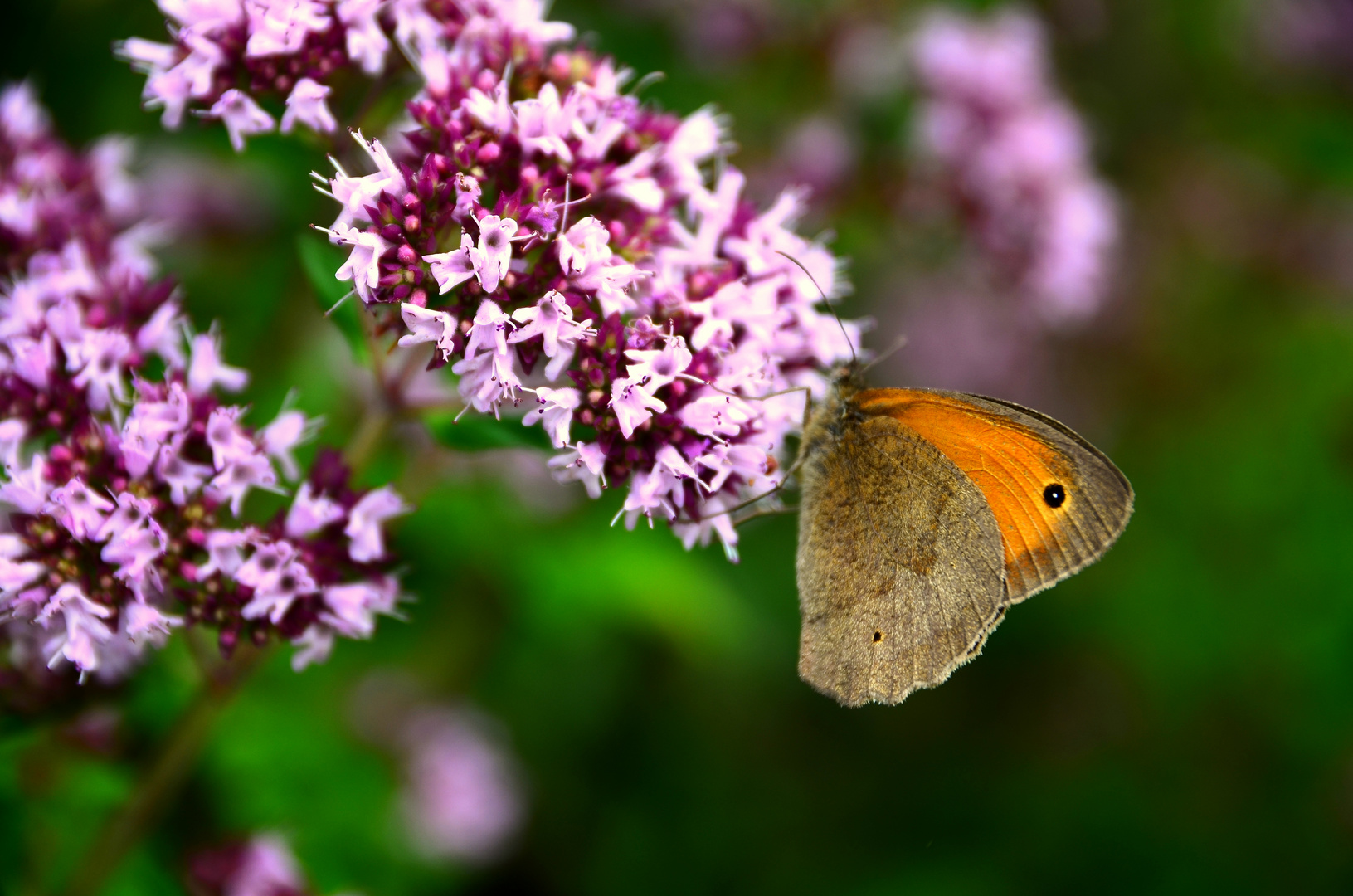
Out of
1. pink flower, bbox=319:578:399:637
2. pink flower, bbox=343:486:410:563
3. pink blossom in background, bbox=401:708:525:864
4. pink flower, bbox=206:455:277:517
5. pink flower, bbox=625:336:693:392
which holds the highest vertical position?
pink flower, bbox=625:336:693:392

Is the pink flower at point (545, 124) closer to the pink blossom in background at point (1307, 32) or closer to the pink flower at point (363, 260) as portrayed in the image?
the pink flower at point (363, 260)

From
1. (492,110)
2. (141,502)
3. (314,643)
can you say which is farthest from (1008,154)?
(141,502)

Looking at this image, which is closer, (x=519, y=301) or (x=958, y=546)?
(x=519, y=301)

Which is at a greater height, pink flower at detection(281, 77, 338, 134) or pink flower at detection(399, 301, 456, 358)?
pink flower at detection(281, 77, 338, 134)

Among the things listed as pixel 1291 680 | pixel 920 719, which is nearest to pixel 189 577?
pixel 920 719

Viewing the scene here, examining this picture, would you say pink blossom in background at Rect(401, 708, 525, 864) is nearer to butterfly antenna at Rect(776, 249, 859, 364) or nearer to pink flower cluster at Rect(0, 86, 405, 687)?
pink flower cluster at Rect(0, 86, 405, 687)

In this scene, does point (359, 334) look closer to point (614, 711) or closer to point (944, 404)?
point (944, 404)

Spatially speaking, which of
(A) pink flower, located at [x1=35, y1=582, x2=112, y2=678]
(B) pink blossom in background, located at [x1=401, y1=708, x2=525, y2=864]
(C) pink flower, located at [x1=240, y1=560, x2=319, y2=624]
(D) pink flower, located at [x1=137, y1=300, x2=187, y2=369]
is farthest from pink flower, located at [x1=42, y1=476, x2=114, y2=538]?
(B) pink blossom in background, located at [x1=401, y1=708, x2=525, y2=864]

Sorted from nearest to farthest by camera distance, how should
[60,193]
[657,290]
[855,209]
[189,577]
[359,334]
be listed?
[189,577] < [657,290] < [359,334] < [60,193] < [855,209]
